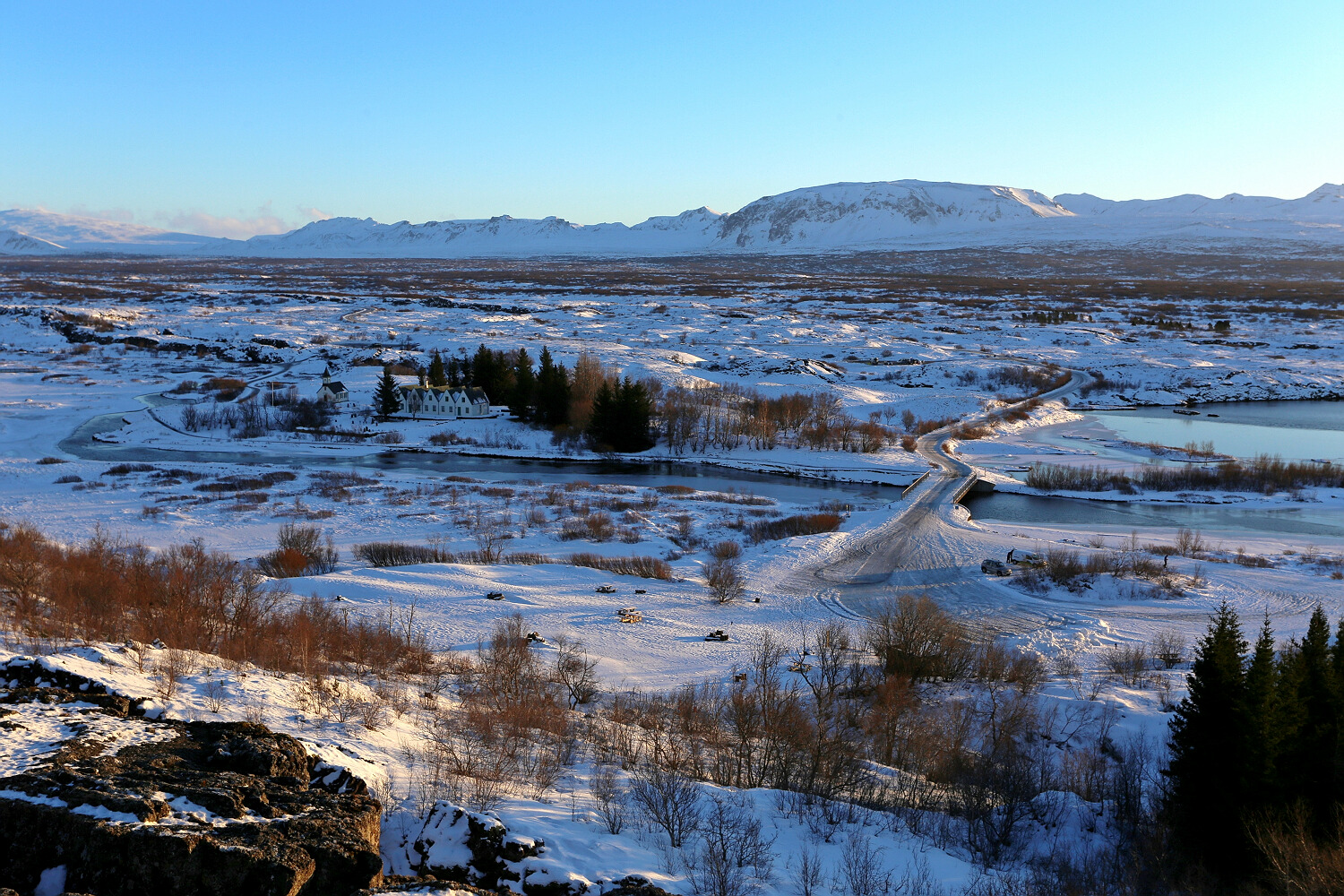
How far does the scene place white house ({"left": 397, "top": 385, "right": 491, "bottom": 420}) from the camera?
200ft

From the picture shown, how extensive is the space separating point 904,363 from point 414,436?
158ft

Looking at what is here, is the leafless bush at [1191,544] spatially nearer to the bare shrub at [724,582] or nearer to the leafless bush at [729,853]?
the bare shrub at [724,582]

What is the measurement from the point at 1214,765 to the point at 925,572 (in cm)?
1733

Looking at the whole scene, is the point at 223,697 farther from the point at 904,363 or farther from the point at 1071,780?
the point at 904,363

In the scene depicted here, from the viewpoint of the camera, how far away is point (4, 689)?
8.16 metres

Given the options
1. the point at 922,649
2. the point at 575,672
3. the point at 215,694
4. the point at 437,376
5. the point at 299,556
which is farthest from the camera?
the point at 437,376

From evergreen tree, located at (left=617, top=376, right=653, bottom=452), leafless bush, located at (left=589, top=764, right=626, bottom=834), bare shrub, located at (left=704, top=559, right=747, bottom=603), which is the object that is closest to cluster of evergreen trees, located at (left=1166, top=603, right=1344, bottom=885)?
leafless bush, located at (left=589, top=764, right=626, bottom=834)

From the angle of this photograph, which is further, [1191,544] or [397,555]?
[1191,544]

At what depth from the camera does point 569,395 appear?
5747 centimetres

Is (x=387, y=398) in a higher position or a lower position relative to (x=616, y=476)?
higher

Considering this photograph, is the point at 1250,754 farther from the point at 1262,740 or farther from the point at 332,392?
the point at 332,392

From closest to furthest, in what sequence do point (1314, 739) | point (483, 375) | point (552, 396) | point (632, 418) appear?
point (1314, 739)
point (632, 418)
point (552, 396)
point (483, 375)

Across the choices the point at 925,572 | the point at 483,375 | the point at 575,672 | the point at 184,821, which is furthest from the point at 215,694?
the point at 483,375

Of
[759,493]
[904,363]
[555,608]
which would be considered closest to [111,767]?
[555,608]
